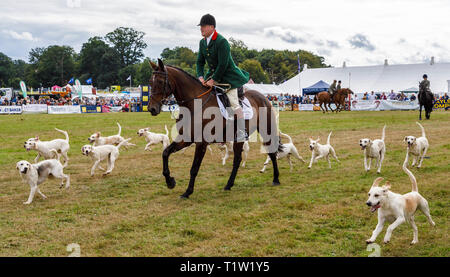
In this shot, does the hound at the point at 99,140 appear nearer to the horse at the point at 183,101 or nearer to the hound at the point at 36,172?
the hound at the point at 36,172

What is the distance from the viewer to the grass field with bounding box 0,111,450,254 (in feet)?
17.2

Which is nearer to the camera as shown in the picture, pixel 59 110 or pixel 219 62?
pixel 219 62

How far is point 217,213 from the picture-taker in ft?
22.4

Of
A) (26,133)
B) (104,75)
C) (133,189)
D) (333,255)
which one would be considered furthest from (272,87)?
(104,75)

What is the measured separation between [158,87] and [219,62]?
1.33 metres

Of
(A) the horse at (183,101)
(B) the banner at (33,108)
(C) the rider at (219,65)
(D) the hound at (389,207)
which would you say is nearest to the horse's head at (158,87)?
(A) the horse at (183,101)

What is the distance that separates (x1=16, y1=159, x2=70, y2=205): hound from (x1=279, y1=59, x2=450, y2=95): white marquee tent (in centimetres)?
4410

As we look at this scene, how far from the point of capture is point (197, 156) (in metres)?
8.06

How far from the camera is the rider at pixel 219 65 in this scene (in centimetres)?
791

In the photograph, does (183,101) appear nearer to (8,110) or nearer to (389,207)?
(389,207)

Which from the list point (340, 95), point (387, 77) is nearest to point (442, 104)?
point (340, 95)

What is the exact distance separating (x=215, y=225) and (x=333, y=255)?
6.35 feet

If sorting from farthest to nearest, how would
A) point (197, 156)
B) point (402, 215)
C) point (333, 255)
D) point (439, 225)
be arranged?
point (197, 156) → point (439, 225) → point (402, 215) → point (333, 255)

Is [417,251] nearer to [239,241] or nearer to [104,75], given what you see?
[239,241]
